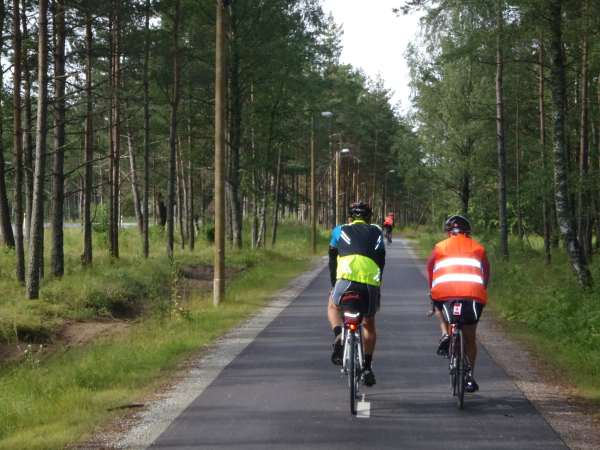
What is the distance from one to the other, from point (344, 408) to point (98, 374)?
3370 millimetres

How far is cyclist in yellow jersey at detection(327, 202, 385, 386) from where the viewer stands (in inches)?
334

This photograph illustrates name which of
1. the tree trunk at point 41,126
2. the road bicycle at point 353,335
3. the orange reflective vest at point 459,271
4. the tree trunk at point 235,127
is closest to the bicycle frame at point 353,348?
the road bicycle at point 353,335

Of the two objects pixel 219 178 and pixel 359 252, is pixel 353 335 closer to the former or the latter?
pixel 359 252

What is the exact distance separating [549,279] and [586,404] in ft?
45.5

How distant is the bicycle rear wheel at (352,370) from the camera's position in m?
8.00

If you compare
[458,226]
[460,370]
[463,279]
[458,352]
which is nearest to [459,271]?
[463,279]

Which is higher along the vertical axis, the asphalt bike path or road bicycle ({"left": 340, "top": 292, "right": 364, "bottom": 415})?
road bicycle ({"left": 340, "top": 292, "right": 364, "bottom": 415})

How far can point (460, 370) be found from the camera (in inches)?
328

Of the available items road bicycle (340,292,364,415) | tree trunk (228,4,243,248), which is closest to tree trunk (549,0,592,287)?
road bicycle (340,292,364,415)

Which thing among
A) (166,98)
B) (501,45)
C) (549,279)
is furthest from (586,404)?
(166,98)

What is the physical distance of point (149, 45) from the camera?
2986 centimetres

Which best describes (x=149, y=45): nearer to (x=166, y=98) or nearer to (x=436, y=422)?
(x=166, y=98)

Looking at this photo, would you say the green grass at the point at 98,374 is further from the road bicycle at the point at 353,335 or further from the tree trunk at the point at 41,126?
the road bicycle at the point at 353,335

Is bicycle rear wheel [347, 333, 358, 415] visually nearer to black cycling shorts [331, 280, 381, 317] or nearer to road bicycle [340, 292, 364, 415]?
road bicycle [340, 292, 364, 415]
